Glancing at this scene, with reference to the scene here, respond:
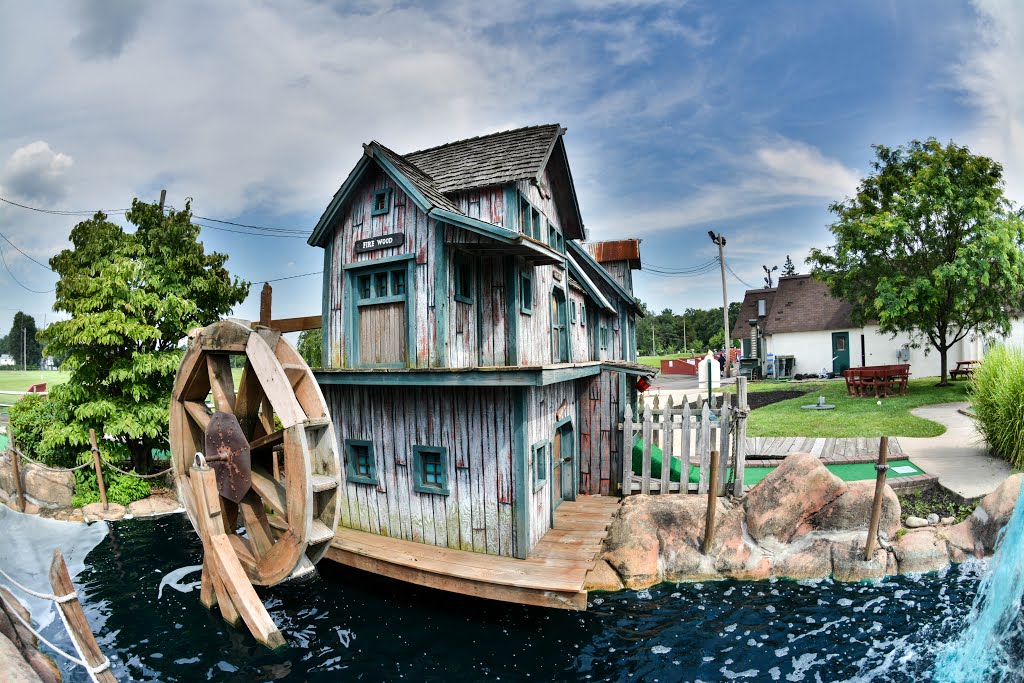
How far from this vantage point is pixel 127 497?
12.6m

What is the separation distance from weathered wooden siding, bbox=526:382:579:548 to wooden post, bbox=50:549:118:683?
4.81m

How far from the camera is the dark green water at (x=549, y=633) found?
19.4 ft

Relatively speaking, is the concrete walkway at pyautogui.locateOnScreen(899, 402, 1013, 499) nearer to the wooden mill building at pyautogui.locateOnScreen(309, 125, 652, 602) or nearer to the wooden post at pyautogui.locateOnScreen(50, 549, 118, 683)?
the wooden mill building at pyautogui.locateOnScreen(309, 125, 652, 602)

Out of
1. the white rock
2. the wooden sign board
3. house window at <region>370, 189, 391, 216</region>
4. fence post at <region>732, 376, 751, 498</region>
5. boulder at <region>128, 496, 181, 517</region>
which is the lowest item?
boulder at <region>128, 496, 181, 517</region>

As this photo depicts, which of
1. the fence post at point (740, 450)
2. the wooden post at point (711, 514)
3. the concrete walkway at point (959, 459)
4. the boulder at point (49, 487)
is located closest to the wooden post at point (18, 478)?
the boulder at point (49, 487)

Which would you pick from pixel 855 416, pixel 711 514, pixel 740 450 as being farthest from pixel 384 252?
pixel 855 416

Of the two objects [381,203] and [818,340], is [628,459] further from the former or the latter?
[818,340]

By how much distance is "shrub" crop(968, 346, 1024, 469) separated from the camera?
10039 mm

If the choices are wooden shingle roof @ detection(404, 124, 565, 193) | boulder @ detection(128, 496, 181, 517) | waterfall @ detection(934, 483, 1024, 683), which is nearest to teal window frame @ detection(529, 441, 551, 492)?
wooden shingle roof @ detection(404, 124, 565, 193)

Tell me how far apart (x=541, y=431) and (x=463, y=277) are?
2.67 m

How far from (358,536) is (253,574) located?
169 cm

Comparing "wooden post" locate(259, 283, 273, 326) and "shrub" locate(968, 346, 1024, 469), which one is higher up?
"wooden post" locate(259, 283, 273, 326)

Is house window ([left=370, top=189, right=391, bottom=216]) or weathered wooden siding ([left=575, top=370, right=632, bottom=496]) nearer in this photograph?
house window ([left=370, top=189, right=391, bottom=216])

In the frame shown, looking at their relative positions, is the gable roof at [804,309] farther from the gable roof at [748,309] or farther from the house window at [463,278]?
the house window at [463,278]
